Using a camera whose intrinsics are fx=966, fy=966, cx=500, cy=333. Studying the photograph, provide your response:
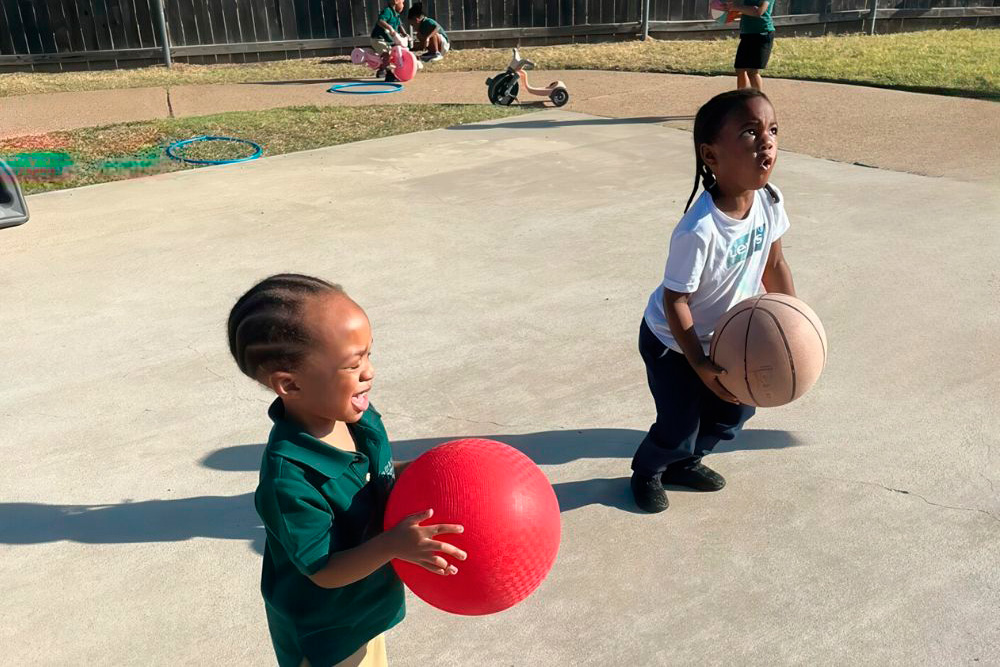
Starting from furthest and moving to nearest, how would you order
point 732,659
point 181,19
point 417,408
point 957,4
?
→ point 957,4 < point 181,19 < point 417,408 < point 732,659

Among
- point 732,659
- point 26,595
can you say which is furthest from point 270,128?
point 732,659

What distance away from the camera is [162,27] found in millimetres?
15883

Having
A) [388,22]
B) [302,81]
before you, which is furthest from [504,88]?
[302,81]

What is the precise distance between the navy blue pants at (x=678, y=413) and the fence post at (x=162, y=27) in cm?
1463

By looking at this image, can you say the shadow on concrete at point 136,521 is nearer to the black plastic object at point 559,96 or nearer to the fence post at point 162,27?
the black plastic object at point 559,96

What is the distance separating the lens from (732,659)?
2.86m

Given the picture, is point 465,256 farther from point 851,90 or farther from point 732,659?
point 851,90

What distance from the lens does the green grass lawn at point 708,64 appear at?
1287cm

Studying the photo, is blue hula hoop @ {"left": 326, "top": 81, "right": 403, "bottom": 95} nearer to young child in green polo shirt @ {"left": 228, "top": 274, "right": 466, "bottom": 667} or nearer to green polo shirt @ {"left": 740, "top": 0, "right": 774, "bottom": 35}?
green polo shirt @ {"left": 740, "top": 0, "right": 774, "bottom": 35}

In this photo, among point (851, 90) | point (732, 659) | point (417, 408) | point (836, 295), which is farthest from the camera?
point (851, 90)

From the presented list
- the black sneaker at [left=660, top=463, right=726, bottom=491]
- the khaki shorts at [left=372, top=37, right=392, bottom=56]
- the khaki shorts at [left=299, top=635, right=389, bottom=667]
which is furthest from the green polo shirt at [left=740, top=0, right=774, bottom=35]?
the khaki shorts at [left=299, top=635, right=389, bottom=667]

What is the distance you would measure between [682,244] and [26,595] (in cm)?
246

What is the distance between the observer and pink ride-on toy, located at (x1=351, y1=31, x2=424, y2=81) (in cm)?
1389

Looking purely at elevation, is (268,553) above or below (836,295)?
above
